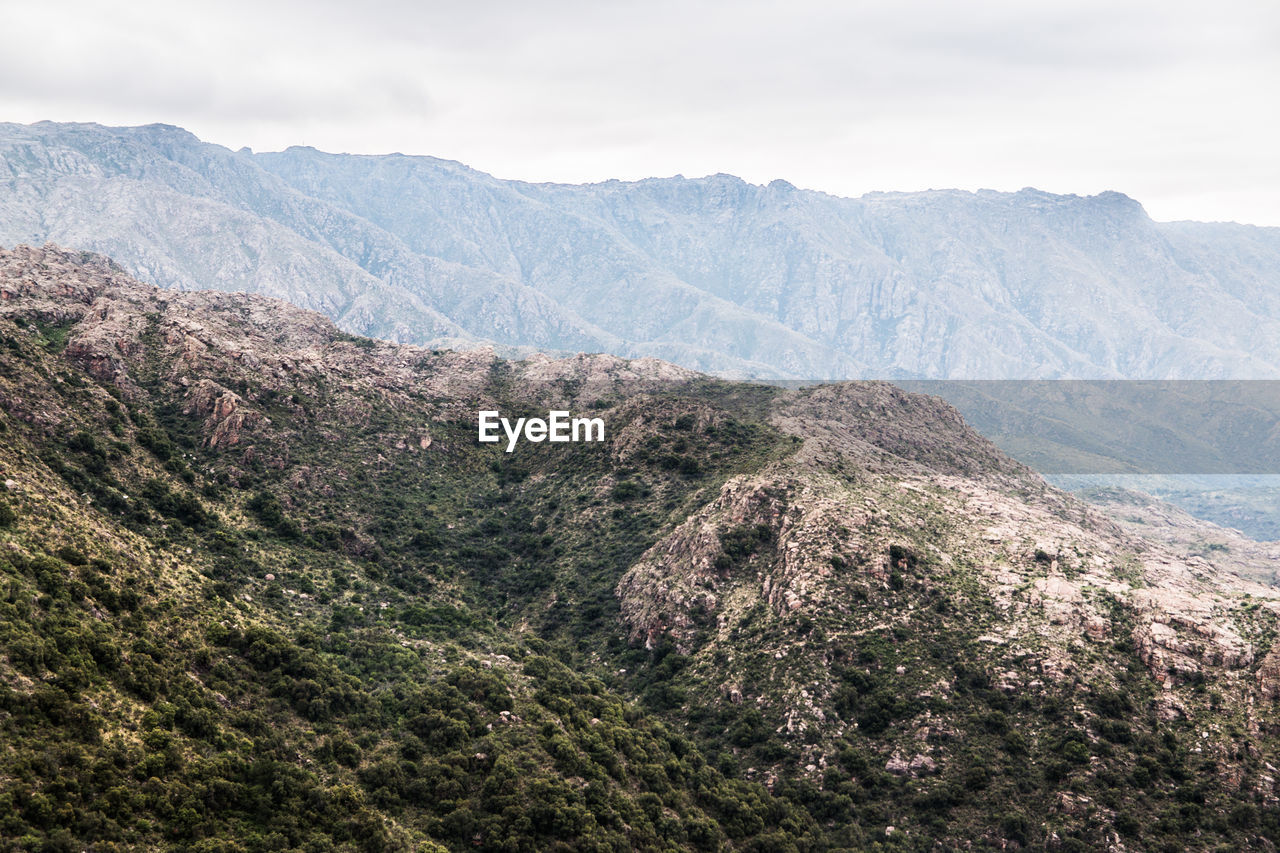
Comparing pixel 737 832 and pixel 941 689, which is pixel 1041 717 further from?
pixel 737 832

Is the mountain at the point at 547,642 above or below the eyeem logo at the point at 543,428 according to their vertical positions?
below

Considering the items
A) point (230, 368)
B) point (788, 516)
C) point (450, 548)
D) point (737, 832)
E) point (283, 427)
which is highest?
point (230, 368)

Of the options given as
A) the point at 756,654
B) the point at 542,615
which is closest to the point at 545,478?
the point at 542,615

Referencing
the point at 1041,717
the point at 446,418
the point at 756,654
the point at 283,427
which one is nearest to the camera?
the point at 1041,717

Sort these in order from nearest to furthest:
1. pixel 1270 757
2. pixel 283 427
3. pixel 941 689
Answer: pixel 1270 757 → pixel 941 689 → pixel 283 427

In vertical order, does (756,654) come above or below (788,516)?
below

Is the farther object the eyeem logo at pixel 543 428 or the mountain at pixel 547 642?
the eyeem logo at pixel 543 428
